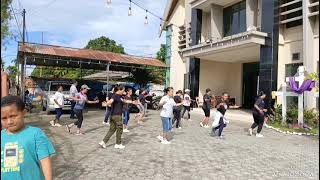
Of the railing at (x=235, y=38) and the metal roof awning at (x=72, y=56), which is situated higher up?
the railing at (x=235, y=38)

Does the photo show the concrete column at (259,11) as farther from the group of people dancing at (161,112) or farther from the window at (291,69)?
the group of people dancing at (161,112)

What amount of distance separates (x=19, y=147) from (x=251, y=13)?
19447 mm

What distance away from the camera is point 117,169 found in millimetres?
7602

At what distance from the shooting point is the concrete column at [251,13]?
21.0 meters

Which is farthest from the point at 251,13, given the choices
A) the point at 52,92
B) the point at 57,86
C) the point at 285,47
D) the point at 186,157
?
the point at 186,157

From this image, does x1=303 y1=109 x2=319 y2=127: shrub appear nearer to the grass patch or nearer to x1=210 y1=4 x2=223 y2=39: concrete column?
the grass patch

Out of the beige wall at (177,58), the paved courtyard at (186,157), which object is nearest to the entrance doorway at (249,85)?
the beige wall at (177,58)

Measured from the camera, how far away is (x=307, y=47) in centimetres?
1691

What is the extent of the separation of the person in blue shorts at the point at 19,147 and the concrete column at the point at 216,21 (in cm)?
2186

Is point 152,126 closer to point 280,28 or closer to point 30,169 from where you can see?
point 280,28

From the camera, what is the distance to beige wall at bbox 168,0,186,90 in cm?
2902

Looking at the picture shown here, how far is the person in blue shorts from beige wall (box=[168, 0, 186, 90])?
84.3 feet

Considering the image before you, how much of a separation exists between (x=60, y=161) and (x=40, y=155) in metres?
5.17

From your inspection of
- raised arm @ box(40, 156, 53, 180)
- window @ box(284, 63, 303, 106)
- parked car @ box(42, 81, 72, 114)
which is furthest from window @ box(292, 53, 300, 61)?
raised arm @ box(40, 156, 53, 180)
